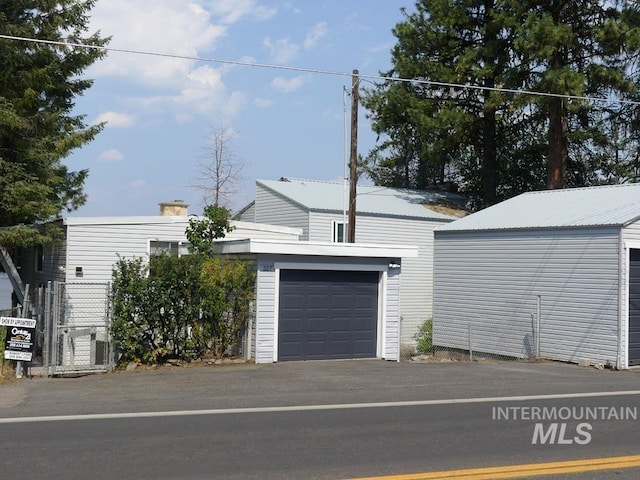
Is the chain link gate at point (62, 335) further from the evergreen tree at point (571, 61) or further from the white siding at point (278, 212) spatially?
the evergreen tree at point (571, 61)

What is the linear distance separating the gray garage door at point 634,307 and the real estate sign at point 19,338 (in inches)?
555

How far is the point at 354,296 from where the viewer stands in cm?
1888

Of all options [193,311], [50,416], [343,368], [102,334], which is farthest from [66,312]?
[50,416]

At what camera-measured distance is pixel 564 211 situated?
23391 millimetres

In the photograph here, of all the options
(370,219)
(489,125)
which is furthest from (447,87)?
(370,219)

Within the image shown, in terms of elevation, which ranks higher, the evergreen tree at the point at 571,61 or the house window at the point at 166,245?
the evergreen tree at the point at 571,61

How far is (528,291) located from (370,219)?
32.2 ft

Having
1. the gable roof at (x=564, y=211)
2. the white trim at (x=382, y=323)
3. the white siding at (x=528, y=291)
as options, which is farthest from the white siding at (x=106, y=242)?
the gable roof at (x=564, y=211)

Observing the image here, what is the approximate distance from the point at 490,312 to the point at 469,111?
16.3 metres

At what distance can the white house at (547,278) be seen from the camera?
784 inches

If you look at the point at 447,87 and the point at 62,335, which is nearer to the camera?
the point at 62,335

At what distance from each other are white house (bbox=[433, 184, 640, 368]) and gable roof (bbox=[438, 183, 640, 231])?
0.05 metres

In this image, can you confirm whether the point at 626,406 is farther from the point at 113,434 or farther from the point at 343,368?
the point at 113,434

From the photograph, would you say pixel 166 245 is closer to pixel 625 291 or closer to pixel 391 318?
pixel 391 318
